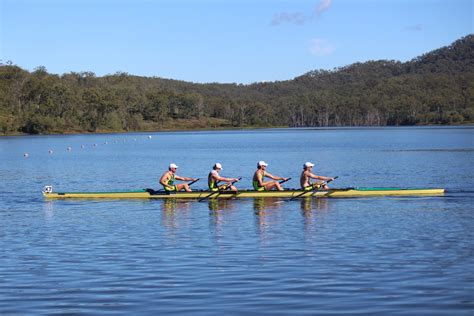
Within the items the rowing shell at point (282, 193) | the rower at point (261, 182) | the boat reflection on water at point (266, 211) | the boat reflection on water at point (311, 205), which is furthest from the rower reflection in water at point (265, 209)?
the boat reflection on water at point (311, 205)

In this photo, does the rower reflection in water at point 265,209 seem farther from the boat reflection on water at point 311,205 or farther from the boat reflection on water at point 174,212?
the boat reflection on water at point 174,212

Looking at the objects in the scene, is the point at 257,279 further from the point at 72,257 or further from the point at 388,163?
the point at 388,163

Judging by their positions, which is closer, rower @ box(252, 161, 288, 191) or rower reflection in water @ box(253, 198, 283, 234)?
rower reflection in water @ box(253, 198, 283, 234)

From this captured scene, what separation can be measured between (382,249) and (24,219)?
1478 cm

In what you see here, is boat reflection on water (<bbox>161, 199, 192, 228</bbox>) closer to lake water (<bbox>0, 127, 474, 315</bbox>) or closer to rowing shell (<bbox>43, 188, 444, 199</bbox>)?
lake water (<bbox>0, 127, 474, 315</bbox>)

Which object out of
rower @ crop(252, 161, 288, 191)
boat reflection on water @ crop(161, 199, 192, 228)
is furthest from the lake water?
rower @ crop(252, 161, 288, 191)

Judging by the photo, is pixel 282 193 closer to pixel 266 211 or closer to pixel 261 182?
pixel 261 182

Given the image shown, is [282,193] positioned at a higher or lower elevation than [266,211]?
higher

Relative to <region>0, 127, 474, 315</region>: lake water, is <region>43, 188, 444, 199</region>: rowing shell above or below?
above

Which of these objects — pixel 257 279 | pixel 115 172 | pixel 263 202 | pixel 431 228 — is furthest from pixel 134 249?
pixel 115 172

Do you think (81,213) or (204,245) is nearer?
(204,245)

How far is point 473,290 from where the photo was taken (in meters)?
15.4

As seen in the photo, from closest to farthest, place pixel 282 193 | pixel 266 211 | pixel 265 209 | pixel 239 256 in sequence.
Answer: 1. pixel 239 256
2. pixel 266 211
3. pixel 265 209
4. pixel 282 193

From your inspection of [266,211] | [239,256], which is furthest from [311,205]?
[239,256]
